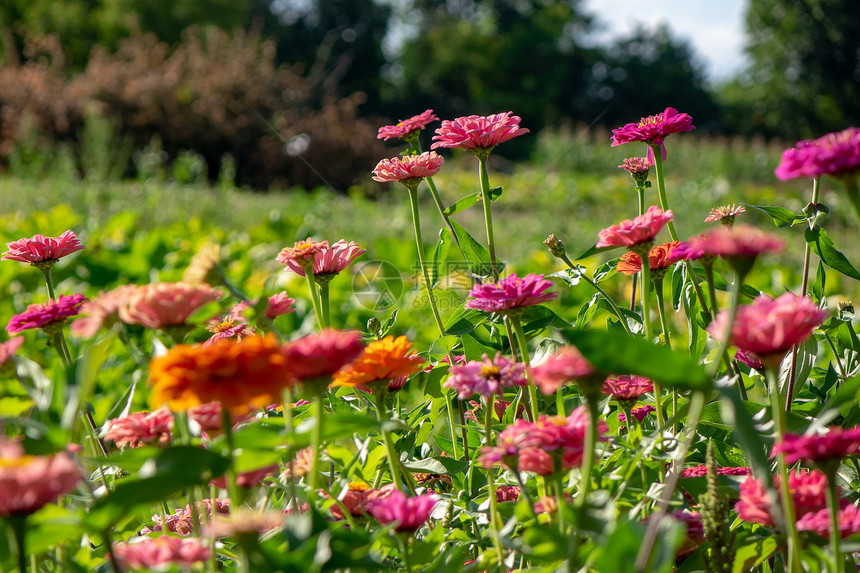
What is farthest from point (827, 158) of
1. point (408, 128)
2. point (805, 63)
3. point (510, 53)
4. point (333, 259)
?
point (805, 63)

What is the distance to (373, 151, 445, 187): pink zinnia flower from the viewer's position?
80cm

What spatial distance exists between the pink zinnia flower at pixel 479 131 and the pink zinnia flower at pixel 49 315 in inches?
15.3

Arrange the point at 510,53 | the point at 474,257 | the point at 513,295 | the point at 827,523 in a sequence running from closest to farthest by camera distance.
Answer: the point at 827,523
the point at 513,295
the point at 474,257
the point at 510,53

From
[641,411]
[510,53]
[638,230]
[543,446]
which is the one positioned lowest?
[510,53]

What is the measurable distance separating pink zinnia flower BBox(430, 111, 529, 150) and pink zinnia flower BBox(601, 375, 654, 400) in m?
0.29

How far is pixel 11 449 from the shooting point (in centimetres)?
38

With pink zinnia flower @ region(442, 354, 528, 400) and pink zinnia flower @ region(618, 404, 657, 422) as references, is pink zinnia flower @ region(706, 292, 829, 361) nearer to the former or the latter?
pink zinnia flower @ region(442, 354, 528, 400)

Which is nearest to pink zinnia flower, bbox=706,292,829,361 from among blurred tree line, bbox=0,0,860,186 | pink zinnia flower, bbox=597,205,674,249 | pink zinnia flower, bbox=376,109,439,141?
pink zinnia flower, bbox=597,205,674,249

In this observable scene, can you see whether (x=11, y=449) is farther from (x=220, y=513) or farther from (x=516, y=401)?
(x=516, y=401)

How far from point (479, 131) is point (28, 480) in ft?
1.79

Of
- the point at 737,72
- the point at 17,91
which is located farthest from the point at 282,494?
the point at 737,72

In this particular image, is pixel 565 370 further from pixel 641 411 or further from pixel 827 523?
pixel 641 411

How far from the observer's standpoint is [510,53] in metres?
18.6

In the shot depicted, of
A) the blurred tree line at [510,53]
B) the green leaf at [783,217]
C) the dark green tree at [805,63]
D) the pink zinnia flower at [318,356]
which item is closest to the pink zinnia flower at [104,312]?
the pink zinnia flower at [318,356]
